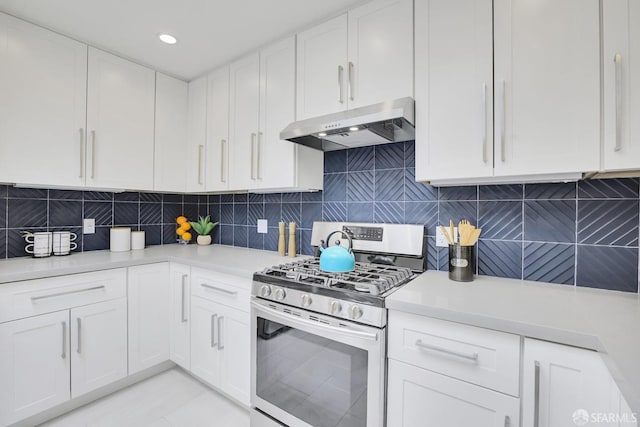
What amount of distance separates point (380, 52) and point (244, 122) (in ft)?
3.63

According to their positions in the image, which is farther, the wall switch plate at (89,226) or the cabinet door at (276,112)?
the wall switch plate at (89,226)

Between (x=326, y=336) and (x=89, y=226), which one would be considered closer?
(x=326, y=336)

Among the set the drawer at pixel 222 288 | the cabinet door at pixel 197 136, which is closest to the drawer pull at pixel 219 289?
the drawer at pixel 222 288

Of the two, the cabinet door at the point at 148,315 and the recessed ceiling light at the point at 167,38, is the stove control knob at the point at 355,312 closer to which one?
the cabinet door at the point at 148,315

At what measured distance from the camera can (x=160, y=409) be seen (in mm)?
1835

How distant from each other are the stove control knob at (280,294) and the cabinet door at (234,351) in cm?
35

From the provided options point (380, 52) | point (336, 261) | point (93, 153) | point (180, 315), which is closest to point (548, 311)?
point (336, 261)

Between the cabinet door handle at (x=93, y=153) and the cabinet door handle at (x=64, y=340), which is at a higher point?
the cabinet door handle at (x=93, y=153)

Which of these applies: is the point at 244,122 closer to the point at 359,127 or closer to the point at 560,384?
the point at 359,127

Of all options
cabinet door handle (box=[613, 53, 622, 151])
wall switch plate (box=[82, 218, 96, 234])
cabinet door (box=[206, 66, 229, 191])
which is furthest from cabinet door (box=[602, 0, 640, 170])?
wall switch plate (box=[82, 218, 96, 234])

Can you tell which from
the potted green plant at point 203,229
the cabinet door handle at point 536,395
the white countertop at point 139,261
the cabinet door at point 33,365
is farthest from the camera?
the potted green plant at point 203,229

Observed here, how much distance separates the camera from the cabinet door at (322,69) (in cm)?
168

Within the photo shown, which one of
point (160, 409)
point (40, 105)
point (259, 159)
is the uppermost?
point (40, 105)

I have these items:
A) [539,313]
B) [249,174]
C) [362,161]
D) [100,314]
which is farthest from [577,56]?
[100,314]
